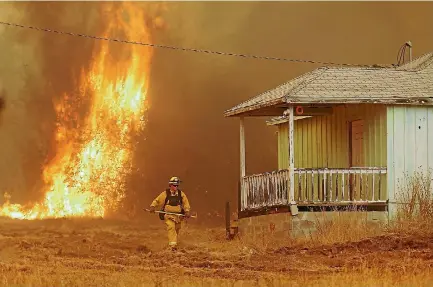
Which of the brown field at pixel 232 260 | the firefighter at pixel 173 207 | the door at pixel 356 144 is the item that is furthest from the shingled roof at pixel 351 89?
the firefighter at pixel 173 207

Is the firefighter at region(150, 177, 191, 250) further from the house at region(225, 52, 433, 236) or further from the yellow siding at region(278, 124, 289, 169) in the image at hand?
the yellow siding at region(278, 124, 289, 169)

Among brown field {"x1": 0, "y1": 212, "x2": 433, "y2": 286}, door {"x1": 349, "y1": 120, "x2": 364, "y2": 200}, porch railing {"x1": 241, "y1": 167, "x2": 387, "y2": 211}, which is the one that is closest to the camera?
brown field {"x1": 0, "y1": 212, "x2": 433, "y2": 286}

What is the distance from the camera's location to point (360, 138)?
986 inches

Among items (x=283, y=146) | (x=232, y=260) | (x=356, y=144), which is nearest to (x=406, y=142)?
(x=356, y=144)

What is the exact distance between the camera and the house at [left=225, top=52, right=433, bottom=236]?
74.7 ft

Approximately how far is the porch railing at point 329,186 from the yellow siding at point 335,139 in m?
0.12

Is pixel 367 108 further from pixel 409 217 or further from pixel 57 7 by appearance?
pixel 57 7

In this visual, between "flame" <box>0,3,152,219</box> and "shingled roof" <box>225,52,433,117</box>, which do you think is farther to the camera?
"flame" <box>0,3,152,219</box>

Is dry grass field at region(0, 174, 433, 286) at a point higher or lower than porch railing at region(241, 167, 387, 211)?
lower

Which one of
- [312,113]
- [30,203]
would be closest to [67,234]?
[30,203]

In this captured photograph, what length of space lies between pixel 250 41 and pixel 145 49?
6629mm

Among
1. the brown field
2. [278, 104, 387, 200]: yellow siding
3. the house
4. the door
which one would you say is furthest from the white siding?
the brown field

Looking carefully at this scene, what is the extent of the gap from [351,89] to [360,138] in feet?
7.45

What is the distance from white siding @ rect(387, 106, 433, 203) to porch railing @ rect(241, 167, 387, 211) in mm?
304
